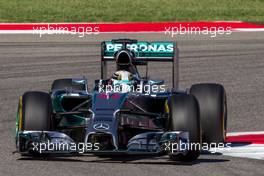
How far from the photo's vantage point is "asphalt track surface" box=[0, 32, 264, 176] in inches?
429

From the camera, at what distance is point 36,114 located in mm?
11328

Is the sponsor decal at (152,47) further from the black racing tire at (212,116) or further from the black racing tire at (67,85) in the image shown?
the black racing tire at (212,116)

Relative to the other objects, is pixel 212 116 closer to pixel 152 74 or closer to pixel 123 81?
pixel 123 81

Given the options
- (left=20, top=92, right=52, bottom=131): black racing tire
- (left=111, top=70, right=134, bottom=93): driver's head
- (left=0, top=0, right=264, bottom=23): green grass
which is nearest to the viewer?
(left=20, top=92, right=52, bottom=131): black racing tire

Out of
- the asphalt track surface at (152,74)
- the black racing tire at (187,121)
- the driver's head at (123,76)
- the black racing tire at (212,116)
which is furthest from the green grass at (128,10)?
the black racing tire at (187,121)

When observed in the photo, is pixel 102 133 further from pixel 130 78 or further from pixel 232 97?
pixel 232 97

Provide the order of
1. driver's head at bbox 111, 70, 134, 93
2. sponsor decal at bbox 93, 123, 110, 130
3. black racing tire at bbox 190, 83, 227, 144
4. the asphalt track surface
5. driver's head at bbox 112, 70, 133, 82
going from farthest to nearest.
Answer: driver's head at bbox 112, 70, 133, 82 → driver's head at bbox 111, 70, 134, 93 → black racing tire at bbox 190, 83, 227, 144 → sponsor decal at bbox 93, 123, 110, 130 → the asphalt track surface

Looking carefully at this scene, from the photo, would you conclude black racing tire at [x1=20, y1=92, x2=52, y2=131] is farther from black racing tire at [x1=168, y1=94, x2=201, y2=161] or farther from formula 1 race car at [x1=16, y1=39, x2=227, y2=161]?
black racing tire at [x1=168, y1=94, x2=201, y2=161]

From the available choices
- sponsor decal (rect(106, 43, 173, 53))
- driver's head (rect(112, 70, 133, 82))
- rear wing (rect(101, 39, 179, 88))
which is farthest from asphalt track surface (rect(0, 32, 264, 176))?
driver's head (rect(112, 70, 133, 82))

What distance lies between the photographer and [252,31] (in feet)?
100

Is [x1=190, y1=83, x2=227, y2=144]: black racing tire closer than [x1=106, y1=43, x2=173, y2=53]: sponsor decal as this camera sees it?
Yes

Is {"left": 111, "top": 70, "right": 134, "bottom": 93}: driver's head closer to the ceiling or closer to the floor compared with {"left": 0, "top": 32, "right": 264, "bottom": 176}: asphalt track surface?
closer to the ceiling

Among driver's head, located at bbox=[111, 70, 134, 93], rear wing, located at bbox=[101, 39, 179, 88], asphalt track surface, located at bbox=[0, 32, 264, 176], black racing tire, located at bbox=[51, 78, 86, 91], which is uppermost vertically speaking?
rear wing, located at bbox=[101, 39, 179, 88]

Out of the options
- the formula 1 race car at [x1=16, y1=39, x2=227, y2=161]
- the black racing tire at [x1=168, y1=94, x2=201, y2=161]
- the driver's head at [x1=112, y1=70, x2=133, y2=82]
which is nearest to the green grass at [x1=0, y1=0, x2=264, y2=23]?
the driver's head at [x1=112, y1=70, x2=133, y2=82]
